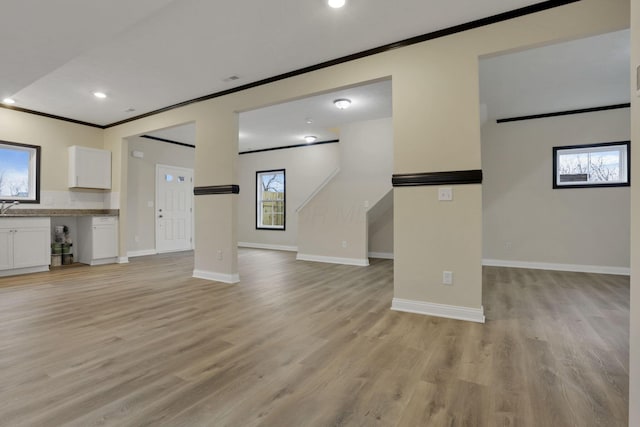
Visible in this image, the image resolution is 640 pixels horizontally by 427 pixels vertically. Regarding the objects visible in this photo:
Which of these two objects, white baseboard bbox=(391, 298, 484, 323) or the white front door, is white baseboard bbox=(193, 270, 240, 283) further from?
the white front door

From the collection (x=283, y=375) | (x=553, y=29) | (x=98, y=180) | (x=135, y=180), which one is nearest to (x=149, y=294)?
(x=283, y=375)

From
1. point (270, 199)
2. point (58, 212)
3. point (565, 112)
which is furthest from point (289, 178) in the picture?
point (565, 112)

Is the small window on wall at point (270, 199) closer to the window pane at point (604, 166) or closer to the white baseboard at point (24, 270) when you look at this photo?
the white baseboard at point (24, 270)

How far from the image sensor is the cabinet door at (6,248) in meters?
4.77

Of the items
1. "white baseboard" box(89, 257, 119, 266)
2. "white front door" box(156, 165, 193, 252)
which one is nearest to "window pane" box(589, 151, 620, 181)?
"white front door" box(156, 165, 193, 252)

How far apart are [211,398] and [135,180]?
6686 millimetres

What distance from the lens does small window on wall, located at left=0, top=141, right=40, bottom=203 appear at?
521cm

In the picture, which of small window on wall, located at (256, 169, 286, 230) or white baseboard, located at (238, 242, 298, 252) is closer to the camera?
white baseboard, located at (238, 242, 298, 252)

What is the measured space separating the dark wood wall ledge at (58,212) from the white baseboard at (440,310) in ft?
18.7

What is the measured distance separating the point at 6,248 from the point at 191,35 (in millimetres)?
4511

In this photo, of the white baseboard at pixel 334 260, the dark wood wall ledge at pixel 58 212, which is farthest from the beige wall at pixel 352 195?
the dark wood wall ledge at pixel 58 212

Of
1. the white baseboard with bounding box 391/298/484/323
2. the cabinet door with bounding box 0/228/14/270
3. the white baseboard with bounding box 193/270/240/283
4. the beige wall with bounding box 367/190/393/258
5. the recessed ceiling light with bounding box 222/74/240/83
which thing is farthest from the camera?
the beige wall with bounding box 367/190/393/258

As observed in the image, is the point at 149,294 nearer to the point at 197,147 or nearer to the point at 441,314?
the point at 197,147

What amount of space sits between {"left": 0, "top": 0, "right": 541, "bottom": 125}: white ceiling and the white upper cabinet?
1.66m
